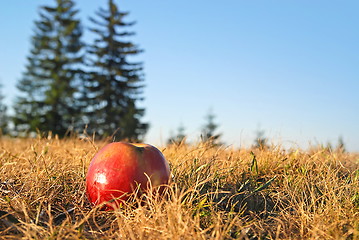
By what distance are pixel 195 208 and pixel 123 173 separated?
0.51 meters

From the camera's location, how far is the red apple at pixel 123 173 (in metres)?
2.11

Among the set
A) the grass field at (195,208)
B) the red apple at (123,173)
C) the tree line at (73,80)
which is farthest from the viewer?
the tree line at (73,80)

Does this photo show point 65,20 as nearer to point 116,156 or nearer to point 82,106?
point 82,106

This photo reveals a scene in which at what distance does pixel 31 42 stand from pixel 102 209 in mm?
30213

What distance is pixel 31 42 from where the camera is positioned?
28781 mm

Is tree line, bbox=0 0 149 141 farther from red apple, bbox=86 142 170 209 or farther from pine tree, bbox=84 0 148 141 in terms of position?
red apple, bbox=86 142 170 209

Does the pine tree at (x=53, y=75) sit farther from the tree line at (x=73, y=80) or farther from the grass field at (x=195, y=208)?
the grass field at (x=195, y=208)

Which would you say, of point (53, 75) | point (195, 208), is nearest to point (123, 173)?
point (195, 208)

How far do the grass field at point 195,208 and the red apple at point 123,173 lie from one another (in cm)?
11

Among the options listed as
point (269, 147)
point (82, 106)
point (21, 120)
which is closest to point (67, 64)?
point (82, 106)

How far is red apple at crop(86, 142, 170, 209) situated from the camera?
6.93ft

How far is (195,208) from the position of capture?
78.5 inches

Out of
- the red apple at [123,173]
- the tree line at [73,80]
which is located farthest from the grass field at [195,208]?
the tree line at [73,80]

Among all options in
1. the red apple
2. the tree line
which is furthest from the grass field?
the tree line
